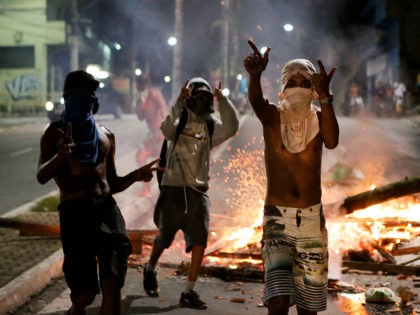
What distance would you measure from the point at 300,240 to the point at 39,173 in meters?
1.72

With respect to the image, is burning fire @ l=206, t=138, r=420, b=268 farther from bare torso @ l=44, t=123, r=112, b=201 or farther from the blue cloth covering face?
the blue cloth covering face

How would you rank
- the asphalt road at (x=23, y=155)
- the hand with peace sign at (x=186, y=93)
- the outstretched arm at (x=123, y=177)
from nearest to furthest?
the outstretched arm at (x=123, y=177) < the hand with peace sign at (x=186, y=93) < the asphalt road at (x=23, y=155)

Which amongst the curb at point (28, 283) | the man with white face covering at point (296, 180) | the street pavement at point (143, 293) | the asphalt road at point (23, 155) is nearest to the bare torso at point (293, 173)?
the man with white face covering at point (296, 180)

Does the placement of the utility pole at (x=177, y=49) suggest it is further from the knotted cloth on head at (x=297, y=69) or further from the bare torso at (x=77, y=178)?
the knotted cloth on head at (x=297, y=69)

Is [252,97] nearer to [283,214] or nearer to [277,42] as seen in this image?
[283,214]

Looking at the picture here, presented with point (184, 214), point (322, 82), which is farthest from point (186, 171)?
point (322, 82)

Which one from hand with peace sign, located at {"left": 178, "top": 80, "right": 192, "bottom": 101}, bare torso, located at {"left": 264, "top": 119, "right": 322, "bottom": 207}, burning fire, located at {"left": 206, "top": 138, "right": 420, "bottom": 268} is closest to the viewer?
bare torso, located at {"left": 264, "top": 119, "right": 322, "bottom": 207}

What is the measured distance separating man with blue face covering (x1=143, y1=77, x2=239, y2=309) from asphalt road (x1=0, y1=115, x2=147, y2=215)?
5.39 m

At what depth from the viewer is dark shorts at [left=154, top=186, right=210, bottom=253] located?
626 cm

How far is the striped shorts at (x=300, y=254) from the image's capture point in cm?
427

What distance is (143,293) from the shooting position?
650 cm

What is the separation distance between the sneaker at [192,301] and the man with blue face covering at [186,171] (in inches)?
15.9

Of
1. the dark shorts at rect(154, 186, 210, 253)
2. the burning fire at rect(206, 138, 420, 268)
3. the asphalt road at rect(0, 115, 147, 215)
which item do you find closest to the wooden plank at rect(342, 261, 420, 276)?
the burning fire at rect(206, 138, 420, 268)

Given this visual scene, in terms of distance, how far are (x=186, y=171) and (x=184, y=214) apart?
1.33 feet
